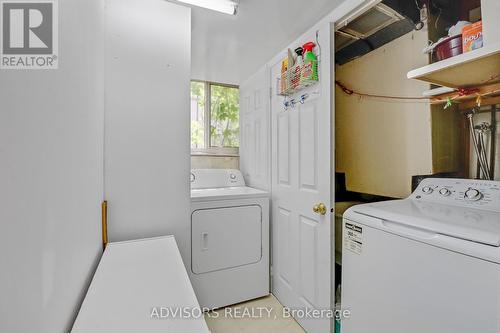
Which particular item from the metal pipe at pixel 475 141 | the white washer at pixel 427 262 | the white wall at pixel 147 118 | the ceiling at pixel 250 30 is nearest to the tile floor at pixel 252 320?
the white washer at pixel 427 262

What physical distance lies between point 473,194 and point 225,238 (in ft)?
5.60

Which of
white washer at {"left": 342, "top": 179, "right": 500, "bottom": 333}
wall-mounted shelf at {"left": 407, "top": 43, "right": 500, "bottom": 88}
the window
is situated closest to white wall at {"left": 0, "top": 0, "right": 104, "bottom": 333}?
white washer at {"left": 342, "top": 179, "right": 500, "bottom": 333}

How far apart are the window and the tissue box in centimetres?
230

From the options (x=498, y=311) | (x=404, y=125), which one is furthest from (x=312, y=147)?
(x=498, y=311)

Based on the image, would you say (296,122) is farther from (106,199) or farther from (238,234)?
(106,199)

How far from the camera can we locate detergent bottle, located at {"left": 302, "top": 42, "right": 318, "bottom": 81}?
5.08ft

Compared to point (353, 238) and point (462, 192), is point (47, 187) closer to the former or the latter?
point (353, 238)

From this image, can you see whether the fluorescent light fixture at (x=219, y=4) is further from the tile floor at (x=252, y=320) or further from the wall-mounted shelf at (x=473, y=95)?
the tile floor at (x=252, y=320)

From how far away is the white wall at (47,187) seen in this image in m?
0.43

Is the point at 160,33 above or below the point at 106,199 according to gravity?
above

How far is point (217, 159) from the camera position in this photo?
9.51 feet

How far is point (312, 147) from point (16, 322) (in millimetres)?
1586

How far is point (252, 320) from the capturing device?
1.89m

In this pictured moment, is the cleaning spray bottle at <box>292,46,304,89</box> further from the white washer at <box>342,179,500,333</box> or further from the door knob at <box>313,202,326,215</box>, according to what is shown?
the white washer at <box>342,179,500,333</box>
